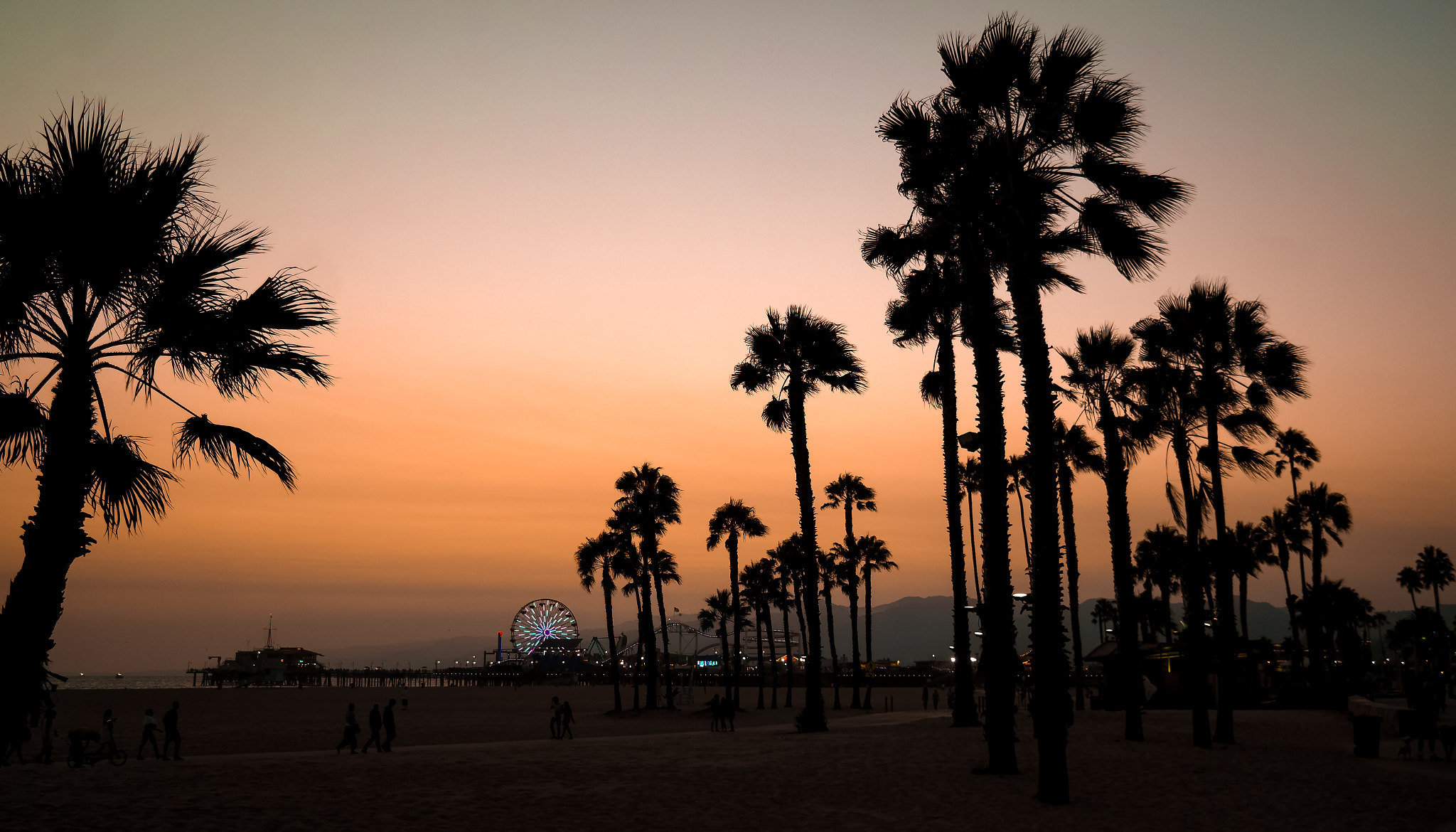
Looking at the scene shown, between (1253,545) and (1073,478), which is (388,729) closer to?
(1073,478)

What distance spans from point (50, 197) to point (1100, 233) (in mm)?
14379

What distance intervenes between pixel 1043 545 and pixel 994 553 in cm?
506

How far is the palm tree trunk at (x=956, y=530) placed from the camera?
87.4 ft

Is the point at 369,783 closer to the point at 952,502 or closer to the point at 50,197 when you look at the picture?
the point at 50,197

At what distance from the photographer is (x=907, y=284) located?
68.3ft

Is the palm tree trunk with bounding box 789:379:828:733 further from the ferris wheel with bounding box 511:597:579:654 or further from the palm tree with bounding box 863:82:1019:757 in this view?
the ferris wheel with bounding box 511:597:579:654

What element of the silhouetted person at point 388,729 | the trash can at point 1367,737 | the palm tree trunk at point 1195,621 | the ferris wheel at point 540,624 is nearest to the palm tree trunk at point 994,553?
the palm tree trunk at point 1195,621

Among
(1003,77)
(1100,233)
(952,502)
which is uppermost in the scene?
(1003,77)

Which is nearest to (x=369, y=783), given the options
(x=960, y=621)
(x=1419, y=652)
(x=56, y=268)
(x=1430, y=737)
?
(x=56, y=268)

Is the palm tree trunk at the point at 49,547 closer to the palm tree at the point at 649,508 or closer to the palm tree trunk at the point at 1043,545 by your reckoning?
the palm tree trunk at the point at 1043,545

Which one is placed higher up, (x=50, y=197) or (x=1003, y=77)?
(x=1003, y=77)

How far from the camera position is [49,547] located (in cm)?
913

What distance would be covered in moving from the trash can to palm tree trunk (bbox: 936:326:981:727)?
907 cm

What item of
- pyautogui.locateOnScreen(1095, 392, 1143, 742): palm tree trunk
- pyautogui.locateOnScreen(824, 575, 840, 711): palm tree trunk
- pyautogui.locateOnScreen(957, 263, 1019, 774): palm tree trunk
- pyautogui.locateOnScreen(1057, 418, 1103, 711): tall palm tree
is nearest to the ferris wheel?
pyautogui.locateOnScreen(824, 575, 840, 711): palm tree trunk
